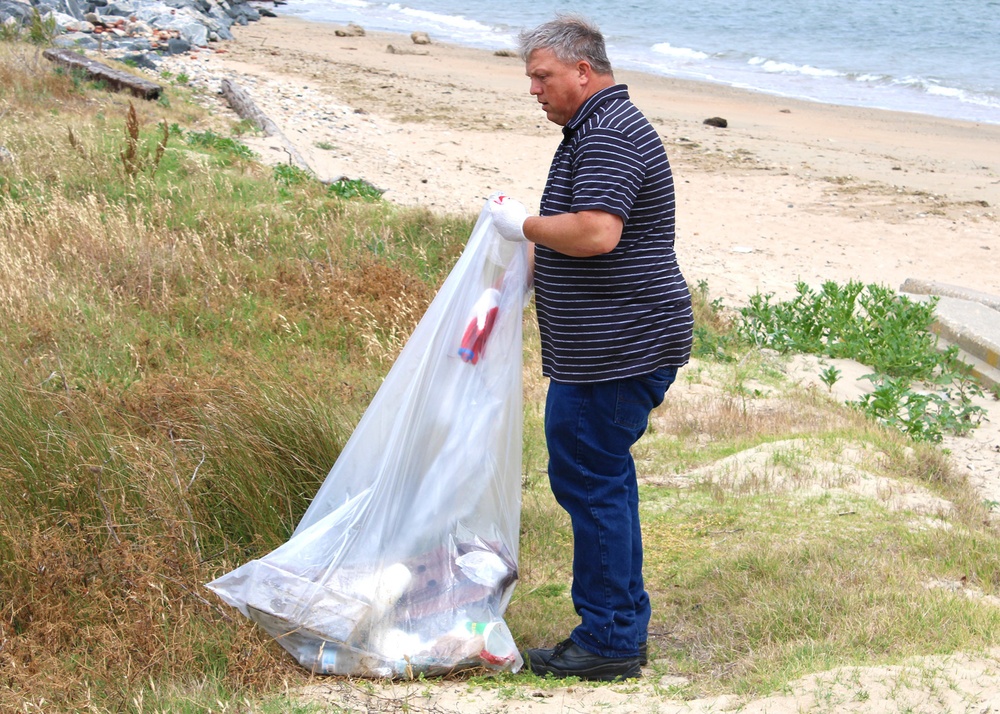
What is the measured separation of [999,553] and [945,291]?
4762 mm

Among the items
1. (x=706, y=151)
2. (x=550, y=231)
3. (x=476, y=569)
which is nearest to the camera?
(x=550, y=231)

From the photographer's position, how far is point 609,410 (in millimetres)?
2674

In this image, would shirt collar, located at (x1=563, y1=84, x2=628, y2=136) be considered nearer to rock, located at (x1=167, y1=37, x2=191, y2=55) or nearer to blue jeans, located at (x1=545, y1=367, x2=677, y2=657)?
blue jeans, located at (x1=545, y1=367, x2=677, y2=657)

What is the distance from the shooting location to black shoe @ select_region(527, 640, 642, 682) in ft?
9.14

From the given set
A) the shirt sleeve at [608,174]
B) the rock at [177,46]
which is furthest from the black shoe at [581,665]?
the rock at [177,46]

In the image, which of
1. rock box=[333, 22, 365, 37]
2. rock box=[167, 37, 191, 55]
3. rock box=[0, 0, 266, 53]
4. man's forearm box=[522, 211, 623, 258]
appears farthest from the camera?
rock box=[333, 22, 365, 37]

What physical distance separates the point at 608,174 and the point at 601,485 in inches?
33.7

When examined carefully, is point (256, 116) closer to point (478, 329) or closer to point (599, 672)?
point (478, 329)

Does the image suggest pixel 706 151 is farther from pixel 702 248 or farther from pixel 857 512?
pixel 857 512

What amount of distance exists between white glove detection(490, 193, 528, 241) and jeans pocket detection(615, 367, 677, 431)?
0.51 m

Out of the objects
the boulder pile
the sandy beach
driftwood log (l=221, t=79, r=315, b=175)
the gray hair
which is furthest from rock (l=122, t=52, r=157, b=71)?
the gray hair

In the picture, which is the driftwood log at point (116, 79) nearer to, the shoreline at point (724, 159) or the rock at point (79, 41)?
the shoreline at point (724, 159)

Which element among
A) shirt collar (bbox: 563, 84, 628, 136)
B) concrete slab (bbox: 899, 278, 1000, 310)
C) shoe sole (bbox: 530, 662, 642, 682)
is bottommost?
concrete slab (bbox: 899, 278, 1000, 310)

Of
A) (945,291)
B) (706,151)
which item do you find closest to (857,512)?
(945,291)
